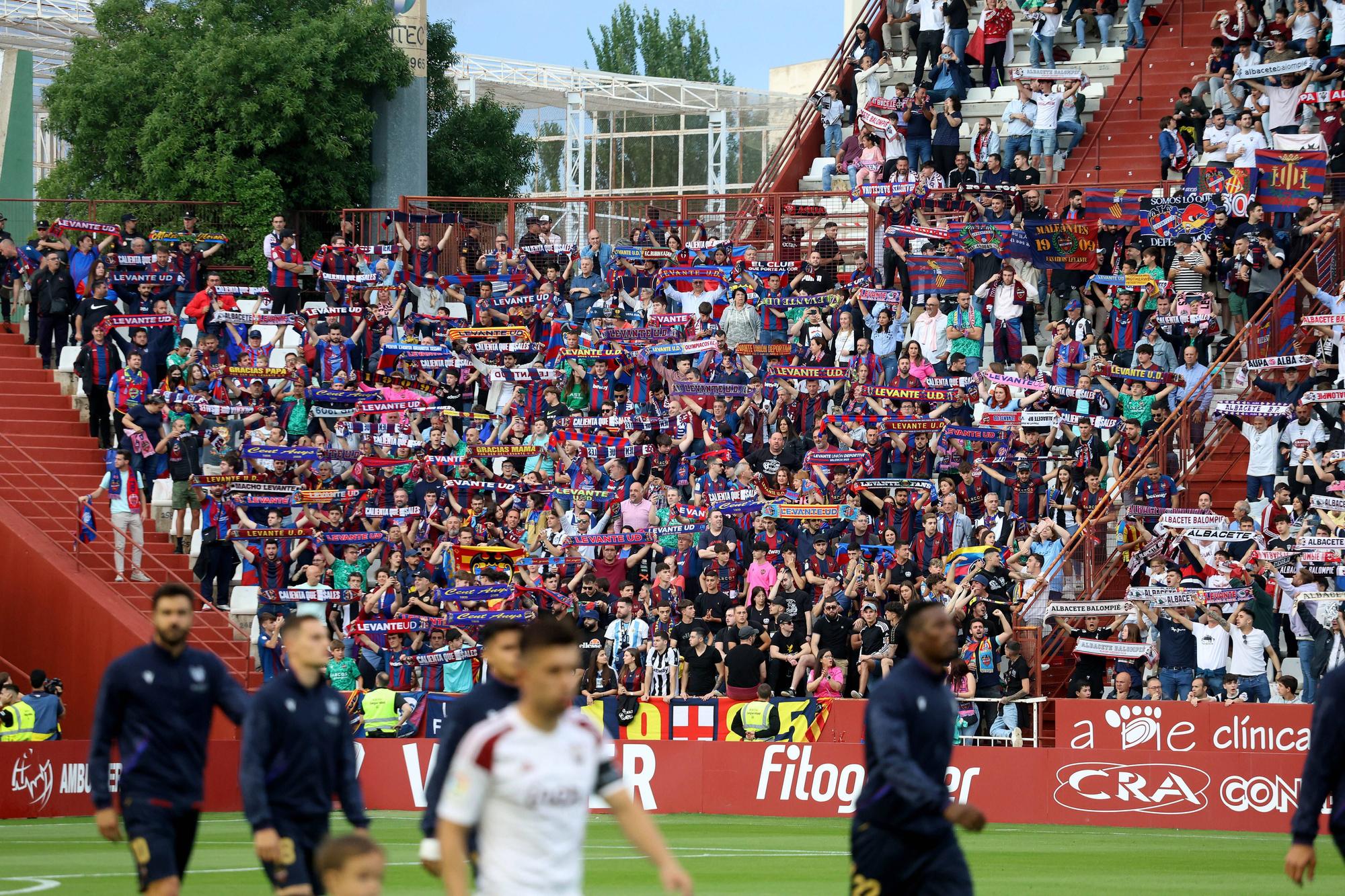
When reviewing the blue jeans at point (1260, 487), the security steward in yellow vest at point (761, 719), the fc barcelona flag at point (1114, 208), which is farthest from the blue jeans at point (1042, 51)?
the security steward in yellow vest at point (761, 719)

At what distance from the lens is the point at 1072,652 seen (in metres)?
23.6

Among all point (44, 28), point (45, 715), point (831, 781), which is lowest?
point (831, 781)

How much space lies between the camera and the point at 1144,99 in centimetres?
3406

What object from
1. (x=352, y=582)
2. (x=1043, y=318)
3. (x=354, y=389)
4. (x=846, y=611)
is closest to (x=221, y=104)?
(x=354, y=389)

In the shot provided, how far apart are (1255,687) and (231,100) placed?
2522 centimetres

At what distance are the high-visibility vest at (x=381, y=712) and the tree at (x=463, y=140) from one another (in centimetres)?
2261

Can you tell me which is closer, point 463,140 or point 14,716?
point 14,716

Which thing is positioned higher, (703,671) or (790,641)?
(790,641)

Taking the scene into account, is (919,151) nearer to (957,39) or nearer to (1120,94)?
(957,39)

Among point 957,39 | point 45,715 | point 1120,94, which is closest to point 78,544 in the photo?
point 45,715

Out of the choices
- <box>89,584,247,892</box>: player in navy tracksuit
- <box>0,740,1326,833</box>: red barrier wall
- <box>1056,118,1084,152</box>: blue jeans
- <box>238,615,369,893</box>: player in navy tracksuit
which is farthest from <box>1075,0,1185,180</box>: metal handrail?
<box>238,615,369,893</box>: player in navy tracksuit

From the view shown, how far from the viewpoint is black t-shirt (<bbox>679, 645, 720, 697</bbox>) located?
936 inches

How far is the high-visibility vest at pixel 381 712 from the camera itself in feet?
78.9

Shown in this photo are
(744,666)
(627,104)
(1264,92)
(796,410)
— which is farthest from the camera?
(627,104)
